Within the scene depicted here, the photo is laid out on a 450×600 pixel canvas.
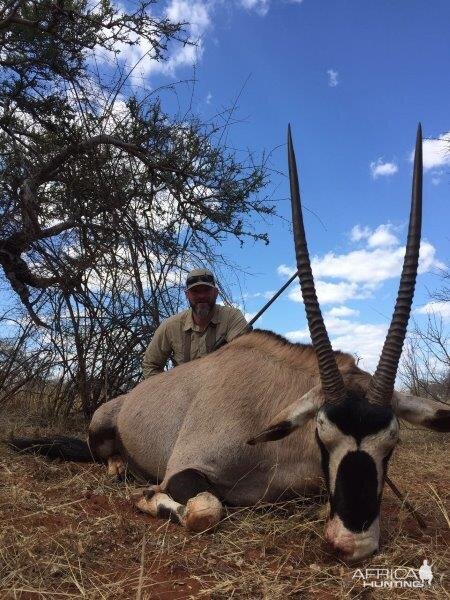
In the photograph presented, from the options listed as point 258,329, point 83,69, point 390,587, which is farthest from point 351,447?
point 83,69

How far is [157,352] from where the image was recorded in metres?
5.88

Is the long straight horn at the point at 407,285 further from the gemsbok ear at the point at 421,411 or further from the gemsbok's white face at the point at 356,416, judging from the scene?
the gemsbok ear at the point at 421,411

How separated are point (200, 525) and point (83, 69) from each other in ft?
18.4

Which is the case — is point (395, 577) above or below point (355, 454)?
below

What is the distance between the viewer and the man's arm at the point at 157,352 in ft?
19.2

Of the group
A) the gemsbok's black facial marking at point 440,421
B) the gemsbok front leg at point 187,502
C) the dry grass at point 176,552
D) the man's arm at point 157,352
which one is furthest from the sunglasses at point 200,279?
the gemsbok's black facial marking at point 440,421

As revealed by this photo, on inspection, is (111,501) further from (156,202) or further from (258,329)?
(156,202)

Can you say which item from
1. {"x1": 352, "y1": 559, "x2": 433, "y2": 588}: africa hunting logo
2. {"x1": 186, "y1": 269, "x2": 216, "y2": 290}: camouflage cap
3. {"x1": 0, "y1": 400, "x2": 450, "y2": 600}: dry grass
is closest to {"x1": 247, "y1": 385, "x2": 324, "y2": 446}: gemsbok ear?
{"x1": 0, "y1": 400, "x2": 450, "y2": 600}: dry grass

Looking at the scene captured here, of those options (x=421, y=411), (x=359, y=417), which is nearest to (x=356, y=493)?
(x=359, y=417)

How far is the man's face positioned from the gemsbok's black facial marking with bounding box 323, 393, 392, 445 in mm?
2788

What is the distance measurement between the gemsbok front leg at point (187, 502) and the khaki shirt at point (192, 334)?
2062 mm

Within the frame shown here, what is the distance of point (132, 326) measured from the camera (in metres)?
7.20

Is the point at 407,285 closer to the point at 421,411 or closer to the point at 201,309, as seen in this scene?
the point at 421,411

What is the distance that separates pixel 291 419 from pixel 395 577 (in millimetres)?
922
